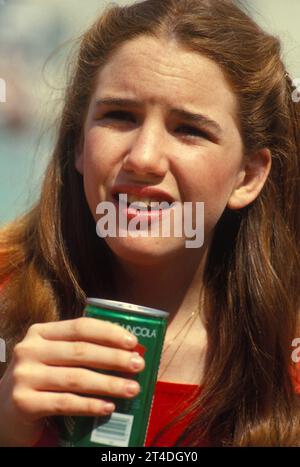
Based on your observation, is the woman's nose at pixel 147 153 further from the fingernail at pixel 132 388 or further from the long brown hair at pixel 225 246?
the fingernail at pixel 132 388

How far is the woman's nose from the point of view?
3.75 feet

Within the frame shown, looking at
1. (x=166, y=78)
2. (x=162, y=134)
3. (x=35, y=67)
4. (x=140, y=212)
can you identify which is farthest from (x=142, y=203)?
(x=35, y=67)

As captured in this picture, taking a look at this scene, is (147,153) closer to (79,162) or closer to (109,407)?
(79,162)

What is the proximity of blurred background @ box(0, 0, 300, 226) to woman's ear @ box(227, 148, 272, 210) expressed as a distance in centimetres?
30

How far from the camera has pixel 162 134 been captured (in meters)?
1.19

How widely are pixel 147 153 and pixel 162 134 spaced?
65mm

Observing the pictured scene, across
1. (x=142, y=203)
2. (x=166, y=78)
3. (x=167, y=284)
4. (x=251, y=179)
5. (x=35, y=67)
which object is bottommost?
(x=167, y=284)

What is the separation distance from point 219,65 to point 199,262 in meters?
0.40

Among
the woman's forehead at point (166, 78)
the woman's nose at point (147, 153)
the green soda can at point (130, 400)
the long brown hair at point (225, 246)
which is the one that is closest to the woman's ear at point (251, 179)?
the long brown hair at point (225, 246)

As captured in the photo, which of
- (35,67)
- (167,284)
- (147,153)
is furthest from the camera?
(35,67)

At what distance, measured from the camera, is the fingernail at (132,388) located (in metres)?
0.87

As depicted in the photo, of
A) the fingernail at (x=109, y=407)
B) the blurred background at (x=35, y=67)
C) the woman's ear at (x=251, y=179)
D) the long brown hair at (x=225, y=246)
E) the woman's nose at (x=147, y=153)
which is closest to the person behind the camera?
the fingernail at (x=109, y=407)

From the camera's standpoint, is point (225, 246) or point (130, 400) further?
point (225, 246)

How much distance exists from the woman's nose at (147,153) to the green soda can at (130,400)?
32 centimetres
